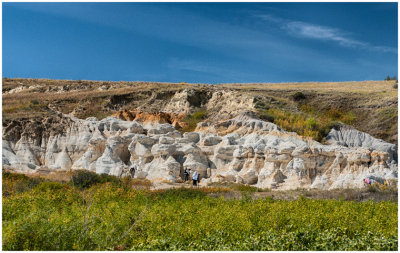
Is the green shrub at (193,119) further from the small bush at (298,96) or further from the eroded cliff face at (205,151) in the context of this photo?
the small bush at (298,96)

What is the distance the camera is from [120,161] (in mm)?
24703

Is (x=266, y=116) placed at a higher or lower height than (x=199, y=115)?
lower

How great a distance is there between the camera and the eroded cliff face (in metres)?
20.9

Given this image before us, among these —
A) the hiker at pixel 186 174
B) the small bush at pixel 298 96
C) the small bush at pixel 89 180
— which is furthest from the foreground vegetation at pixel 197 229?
the small bush at pixel 298 96

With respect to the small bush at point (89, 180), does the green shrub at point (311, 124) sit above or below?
above

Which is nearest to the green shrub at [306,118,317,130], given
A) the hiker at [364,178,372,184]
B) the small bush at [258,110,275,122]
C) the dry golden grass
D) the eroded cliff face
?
the eroded cliff face

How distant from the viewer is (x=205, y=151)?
24.2 meters

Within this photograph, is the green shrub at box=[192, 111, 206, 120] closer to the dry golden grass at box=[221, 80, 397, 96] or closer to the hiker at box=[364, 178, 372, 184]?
the dry golden grass at box=[221, 80, 397, 96]

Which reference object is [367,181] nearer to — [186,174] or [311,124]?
[311,124]

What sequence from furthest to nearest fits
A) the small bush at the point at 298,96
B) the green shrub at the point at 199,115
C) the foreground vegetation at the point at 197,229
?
the small bush at the point at 298,96 < the green shrub at the point at 199,115 < the foreground vegetation at the point at 197,229

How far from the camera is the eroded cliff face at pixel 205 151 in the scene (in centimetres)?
2086

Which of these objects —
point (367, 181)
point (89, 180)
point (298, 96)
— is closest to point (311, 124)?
point (367, 181)

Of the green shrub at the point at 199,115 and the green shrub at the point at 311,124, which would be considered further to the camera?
the green shrub at the point at 199,115

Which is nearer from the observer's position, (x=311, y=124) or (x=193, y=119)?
(x=311, y=124)
